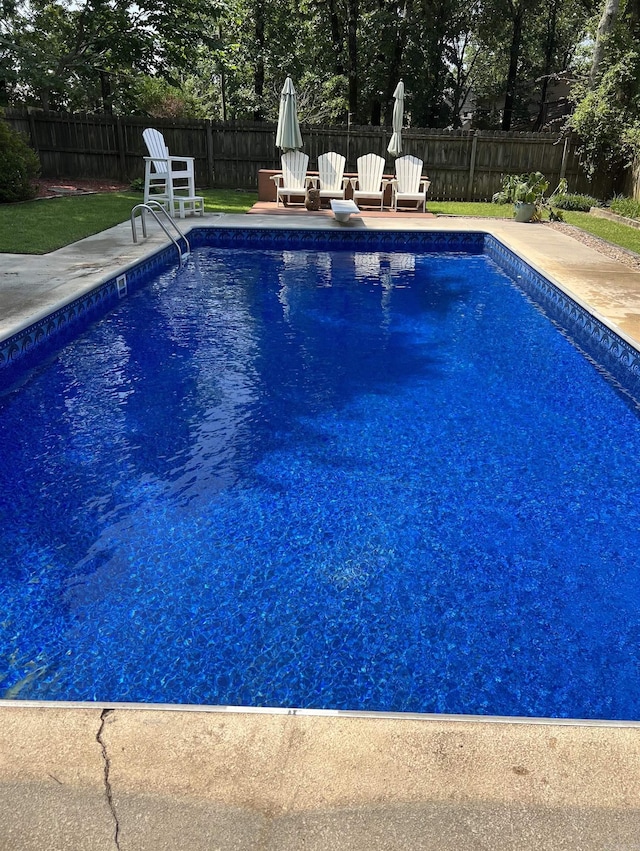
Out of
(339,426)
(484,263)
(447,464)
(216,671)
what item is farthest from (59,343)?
(484,263)

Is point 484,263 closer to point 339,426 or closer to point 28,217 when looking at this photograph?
point 339,426

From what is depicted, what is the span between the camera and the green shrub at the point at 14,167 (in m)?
10.0

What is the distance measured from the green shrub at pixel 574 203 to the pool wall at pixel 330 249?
4019 millimetres

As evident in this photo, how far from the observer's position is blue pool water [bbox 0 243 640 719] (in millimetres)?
2189

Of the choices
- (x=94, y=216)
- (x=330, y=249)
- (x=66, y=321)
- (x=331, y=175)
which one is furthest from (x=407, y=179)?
(x=66, y=321)

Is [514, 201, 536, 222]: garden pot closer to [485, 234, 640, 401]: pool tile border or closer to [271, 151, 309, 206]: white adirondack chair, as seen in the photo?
[485, 234, 640, 401]: pool tile border

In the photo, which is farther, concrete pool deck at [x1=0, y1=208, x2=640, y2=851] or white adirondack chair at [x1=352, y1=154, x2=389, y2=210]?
white adirondack chair at [x1=352, y1=154, x2=389, y2=210]

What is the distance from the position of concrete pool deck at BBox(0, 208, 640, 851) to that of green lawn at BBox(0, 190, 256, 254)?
6458 millimetres

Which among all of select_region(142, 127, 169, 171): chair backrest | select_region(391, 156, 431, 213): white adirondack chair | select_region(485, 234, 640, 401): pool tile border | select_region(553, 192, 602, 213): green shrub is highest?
select_region(142, 127, 169, 171): chair backrest

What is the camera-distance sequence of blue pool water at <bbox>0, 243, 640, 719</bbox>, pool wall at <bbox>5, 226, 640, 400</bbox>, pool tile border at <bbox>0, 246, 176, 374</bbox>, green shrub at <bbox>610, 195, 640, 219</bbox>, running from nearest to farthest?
blue pool water at <bbox>0, 243, 640, 719</bbox> → pool tile border at <bbox>0, 246, 176, 374</bbox> → pool wall at <bbox>5, 226, 640, 400</bbox> → green shrub at <bbox>610, 195, 640, 219</bbox>

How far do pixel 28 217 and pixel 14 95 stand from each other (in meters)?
8.27

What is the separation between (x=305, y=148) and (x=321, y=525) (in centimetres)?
1230

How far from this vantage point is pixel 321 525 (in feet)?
9.84

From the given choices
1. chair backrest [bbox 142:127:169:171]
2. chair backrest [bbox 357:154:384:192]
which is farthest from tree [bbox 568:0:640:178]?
chair backrest [bbox 142:127:169:171]
